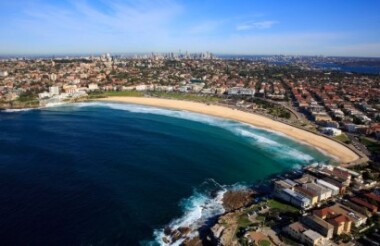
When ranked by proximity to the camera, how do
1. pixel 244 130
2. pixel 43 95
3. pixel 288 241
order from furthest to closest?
pixel 43 95 → pixel 244 130 → pixel 288 241

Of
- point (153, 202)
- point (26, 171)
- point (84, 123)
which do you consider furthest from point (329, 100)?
point (26, 171)

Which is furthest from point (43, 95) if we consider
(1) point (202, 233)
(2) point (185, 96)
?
(1) point (202, 233)

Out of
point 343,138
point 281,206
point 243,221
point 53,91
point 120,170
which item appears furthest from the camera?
point 53,91

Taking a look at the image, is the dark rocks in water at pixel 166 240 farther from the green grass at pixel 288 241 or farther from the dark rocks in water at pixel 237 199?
the green grass at pixel 288 241

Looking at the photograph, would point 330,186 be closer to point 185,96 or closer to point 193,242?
point 193,242

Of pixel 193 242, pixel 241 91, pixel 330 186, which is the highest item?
pixel 330 186

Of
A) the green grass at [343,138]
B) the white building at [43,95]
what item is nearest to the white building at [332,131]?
the green grass at [343,138]

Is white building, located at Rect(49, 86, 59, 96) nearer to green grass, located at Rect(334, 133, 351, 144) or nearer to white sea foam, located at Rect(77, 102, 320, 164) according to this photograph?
white sea foam, located at Rect(77, 102, 320, 164)
